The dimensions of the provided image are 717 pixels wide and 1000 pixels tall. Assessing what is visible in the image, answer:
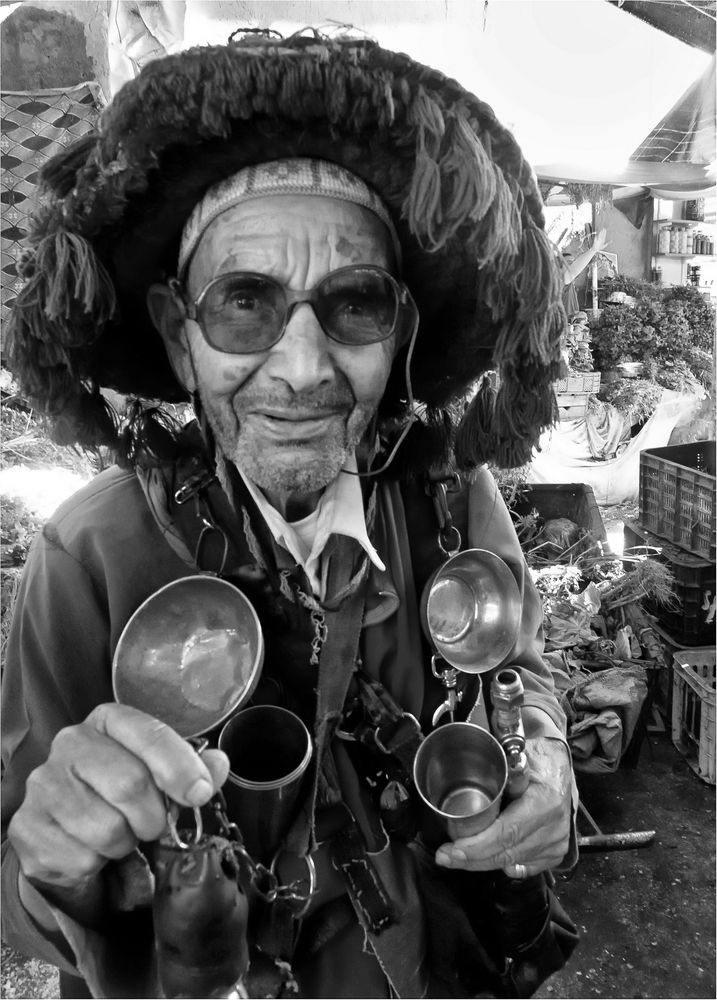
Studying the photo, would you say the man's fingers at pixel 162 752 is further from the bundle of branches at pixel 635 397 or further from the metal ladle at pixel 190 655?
the bundle of branches at pixel 635 397

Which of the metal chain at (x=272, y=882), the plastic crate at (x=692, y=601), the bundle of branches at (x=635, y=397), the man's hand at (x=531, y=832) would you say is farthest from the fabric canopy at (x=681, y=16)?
the metal chain at (x=272, y=882)

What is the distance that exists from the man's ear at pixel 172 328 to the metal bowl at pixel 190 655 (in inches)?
17.3

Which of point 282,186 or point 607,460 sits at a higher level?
point 282,186

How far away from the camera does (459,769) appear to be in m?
1.33

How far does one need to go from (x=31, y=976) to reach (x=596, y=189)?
32.7 feet

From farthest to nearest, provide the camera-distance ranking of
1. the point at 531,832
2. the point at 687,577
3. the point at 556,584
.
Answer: the point at 556,584, the point at 687,577, the point at 531,832

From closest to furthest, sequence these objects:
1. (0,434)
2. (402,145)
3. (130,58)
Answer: (402,145), (130,58), (0,434)

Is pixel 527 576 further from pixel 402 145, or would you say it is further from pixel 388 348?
pixel 402 145

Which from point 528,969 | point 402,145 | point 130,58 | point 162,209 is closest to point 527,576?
point 528,969

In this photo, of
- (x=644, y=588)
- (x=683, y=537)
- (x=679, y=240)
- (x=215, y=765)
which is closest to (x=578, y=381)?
(x=683, y=537)

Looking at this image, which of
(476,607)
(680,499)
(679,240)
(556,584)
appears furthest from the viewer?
(679,240)

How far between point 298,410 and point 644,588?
3.61m

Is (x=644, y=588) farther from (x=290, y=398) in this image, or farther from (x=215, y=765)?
(x=215, y=765)

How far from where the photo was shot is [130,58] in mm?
2451
